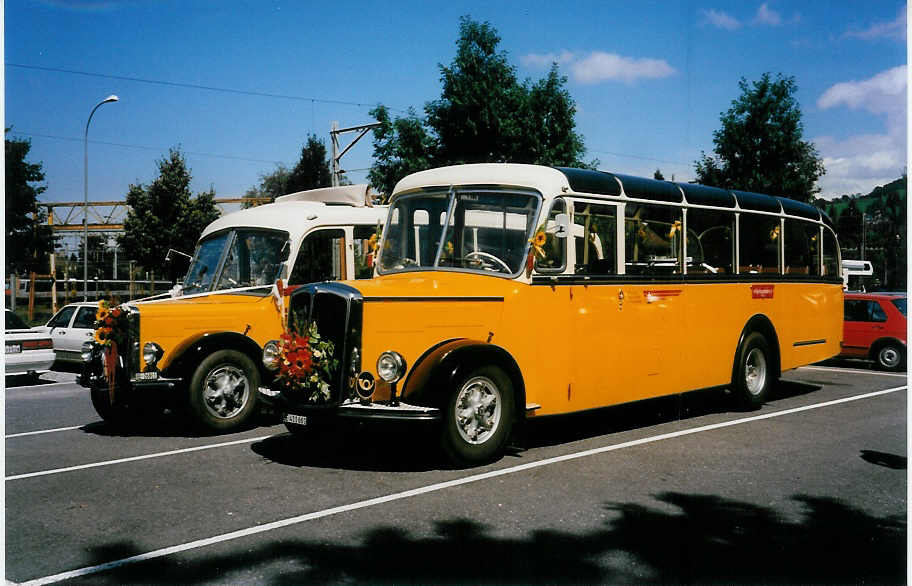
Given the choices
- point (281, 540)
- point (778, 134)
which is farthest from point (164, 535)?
point (778, 134)

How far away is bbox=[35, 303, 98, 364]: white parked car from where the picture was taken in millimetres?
15773

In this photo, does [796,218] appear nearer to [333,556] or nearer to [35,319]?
[333,556]

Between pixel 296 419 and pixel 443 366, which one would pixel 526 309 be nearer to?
pixel 443 366

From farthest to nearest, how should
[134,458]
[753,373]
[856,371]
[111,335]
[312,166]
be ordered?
[312,166]
[856,371]
[753,373]
[111,335]
[134,458]

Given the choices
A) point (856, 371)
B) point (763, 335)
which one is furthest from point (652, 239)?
point (856, 371)

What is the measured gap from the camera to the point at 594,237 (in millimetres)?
8625

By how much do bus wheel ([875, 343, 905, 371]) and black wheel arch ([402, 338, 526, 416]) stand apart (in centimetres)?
1234

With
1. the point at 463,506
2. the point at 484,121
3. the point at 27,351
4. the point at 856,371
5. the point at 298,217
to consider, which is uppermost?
the point at 484,121

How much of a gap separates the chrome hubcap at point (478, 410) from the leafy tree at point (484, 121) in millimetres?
14753

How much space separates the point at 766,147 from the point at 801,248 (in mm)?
8879

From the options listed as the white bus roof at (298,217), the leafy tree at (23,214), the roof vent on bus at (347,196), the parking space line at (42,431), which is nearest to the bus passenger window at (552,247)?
the white bus roof at (298,217)

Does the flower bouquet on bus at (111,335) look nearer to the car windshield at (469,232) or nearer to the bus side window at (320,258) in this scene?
the bus side window at (320,258)

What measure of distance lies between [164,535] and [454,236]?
4014mm

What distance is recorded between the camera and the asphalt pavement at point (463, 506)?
4.84m
